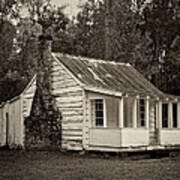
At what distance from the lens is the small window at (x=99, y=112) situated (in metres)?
23.4

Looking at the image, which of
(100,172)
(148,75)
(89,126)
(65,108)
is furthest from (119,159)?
(148,75)

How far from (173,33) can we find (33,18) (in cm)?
1177

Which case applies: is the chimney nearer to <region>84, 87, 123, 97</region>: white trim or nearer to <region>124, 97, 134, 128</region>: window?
<region>84, 87, 123, 97</region>: white trim

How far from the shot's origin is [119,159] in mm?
21375

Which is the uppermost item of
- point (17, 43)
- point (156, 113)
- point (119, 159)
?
point (17, 43)

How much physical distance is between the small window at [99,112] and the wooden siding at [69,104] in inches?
31.2

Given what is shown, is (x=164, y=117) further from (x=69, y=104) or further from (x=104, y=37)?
(x=104, y=37)

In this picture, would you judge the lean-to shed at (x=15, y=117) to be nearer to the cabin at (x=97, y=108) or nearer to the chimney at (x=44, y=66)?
the cabin at (x=97, y=108)

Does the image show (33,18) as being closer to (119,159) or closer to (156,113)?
(156,113)

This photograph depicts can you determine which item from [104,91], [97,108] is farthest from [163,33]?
[104,91]

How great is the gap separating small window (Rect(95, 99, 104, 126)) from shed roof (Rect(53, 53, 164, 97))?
742 millimetres

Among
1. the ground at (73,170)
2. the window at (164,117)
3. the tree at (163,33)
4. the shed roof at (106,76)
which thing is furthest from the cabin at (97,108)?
the tree at (163,33)

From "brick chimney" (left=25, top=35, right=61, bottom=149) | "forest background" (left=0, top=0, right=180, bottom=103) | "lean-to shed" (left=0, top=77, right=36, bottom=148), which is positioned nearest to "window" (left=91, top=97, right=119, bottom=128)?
"brick chimney" (left=25, top=35, right=61, bottom=149)

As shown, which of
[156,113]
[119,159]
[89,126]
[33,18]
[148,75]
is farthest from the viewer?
[33,18]
